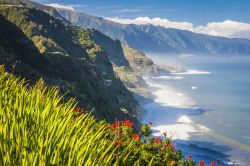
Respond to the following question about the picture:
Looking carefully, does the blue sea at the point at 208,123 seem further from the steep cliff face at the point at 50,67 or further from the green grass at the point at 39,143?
the green grass at the point at 39,143

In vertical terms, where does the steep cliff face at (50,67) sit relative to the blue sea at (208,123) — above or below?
above

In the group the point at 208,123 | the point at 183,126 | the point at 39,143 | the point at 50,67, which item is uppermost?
the point at 39,143

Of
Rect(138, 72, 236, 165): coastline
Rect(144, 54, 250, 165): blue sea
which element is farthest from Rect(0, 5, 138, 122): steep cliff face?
Rect(144, 54, 250, 165): blue sea

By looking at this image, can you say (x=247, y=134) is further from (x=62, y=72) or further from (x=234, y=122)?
(x=62, y=72)

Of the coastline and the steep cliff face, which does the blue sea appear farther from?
the steep cliff face

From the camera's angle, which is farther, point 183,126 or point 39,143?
point 183,126

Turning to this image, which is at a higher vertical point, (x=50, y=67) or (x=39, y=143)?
(x=39, y=143)

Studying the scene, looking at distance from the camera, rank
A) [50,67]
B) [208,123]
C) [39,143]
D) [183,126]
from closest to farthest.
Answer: [39,143]
[50,67]
[183,126]
[208,123]

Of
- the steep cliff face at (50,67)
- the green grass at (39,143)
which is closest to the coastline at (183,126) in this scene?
the steep cliff face at (50,67)

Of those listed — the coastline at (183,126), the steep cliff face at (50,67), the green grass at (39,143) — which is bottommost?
the coastline at (183,126)

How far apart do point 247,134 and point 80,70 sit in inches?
1642

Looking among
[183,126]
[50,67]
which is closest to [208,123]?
[183,126]

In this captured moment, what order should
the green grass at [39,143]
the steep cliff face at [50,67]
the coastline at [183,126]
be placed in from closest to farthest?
the green grass at [39,143]
the steep cliff face at [50,67]
the coastline at [183,126]

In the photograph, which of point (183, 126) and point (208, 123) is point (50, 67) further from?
point (208, 123)
